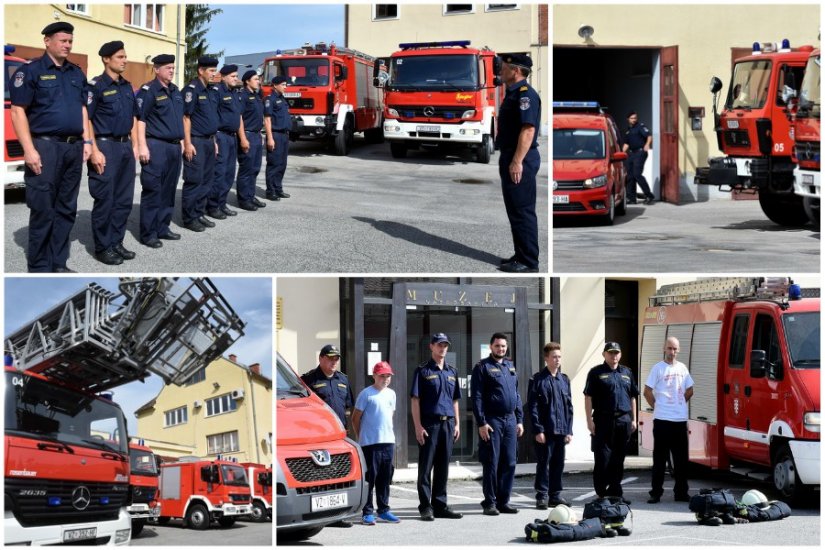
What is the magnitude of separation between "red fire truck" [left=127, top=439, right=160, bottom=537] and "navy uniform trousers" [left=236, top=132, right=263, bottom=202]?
257 inches

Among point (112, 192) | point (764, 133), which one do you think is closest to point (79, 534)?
point (112, 192)

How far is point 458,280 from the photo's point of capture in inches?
593

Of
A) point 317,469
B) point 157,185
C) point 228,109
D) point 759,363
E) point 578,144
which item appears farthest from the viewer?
point 578,144

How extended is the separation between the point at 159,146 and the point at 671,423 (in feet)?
17.7

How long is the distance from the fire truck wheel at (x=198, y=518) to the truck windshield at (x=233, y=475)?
0.24 m

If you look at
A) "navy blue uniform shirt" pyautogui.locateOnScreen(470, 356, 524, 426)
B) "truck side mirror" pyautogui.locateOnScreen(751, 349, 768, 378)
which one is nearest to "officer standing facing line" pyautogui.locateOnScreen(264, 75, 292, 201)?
"navy blue uniform shirt" pyautogui.locateOnScreen(470, 356, 524, 426)

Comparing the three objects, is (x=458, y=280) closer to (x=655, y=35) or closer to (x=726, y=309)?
(x=726, y=309)

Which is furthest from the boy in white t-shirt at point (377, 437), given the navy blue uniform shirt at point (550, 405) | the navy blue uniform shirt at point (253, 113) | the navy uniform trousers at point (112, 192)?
the navy blue uniform shirt at point (253, 113)

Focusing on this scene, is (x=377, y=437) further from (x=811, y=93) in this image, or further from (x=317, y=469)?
(x=811, y=93)

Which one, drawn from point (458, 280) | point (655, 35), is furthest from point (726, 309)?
point (655, 35)

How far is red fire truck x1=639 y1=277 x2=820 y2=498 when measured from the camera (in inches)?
408

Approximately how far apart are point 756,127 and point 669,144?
18.1 ft

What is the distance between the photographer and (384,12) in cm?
1534

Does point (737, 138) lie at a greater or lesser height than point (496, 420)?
greater
